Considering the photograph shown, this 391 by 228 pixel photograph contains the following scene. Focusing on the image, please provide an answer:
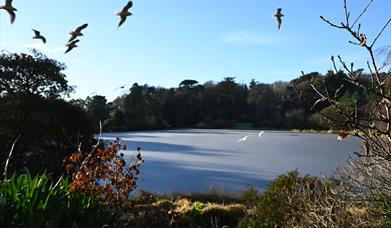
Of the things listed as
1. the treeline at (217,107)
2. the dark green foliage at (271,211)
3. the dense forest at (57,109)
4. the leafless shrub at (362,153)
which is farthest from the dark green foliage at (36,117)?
the treeline at (217,107)

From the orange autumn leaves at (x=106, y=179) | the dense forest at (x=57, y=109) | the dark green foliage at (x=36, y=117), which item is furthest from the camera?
the dark green foliage at (x=36, y=117)

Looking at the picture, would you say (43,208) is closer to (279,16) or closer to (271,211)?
(279,16)

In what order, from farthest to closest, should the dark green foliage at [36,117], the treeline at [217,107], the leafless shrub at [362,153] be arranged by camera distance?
1. the treeline at [217,107]
2. the dark green foliage at [36,117]
3. the leafless shrub at [362,153]

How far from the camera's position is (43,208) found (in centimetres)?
209

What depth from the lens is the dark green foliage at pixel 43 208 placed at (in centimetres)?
197

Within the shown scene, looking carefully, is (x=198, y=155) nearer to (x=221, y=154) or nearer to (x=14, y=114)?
(x=221, y=154)

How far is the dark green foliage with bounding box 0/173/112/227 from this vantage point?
77.5 inches

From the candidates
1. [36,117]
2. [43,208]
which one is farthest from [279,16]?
[36,117]

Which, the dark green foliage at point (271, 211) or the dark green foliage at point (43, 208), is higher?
the dark green foliage at point (43, 208)

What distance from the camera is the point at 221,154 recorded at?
1270cm

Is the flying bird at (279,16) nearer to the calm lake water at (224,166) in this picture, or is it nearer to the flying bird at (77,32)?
the flying bird at (77,32)

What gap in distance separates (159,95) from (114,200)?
95.6 ft

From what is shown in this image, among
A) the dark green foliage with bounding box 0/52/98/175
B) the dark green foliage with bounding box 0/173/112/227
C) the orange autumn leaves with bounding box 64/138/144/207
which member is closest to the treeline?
the dark green foliage with bounding box 0/52/98/175

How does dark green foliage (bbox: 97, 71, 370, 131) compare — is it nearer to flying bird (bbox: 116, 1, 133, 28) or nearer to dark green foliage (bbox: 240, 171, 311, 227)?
dark green foliage (bbox: 240, 171, 311, 227)
